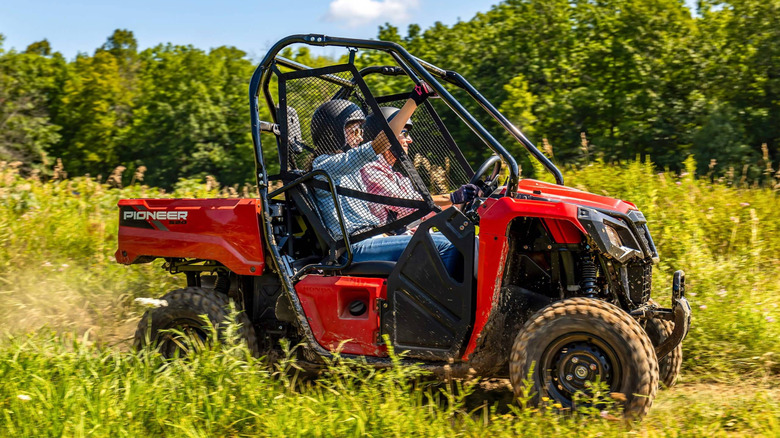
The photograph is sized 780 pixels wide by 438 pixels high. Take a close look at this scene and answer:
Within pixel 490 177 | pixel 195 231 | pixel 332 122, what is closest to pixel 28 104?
pixel 195 231

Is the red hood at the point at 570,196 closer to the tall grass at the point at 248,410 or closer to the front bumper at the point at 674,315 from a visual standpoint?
the front bumper at the point at 674,315

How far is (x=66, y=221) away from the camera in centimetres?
763

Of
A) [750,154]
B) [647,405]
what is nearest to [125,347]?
[647,405]

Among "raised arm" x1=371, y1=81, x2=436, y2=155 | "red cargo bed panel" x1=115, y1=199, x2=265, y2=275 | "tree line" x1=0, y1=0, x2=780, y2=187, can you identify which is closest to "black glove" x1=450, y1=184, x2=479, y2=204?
"raised arm" x1=371, y1=81, x2=436, y2=155

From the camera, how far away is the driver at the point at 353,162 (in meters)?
4.52

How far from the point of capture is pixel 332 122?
16.2 feet

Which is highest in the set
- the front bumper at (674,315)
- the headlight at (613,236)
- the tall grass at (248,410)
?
the headlight at (613,236)

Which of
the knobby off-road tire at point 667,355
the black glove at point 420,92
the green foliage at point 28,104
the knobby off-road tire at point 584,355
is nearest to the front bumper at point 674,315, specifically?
the knobby off-road tire at point 667,355

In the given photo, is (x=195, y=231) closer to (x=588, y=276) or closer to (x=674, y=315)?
(x=588, y=276)

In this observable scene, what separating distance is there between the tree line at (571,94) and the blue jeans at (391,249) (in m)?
4.47

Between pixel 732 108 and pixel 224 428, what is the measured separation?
57.6 ft

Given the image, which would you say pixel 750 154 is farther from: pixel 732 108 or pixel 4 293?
pixel 4 293

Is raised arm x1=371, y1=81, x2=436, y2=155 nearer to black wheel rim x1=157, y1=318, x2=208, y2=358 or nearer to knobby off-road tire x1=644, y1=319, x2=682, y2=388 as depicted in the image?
black wheel rim x1=157, y1=318, x2=208, y2=358

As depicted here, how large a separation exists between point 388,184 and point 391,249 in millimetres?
390
